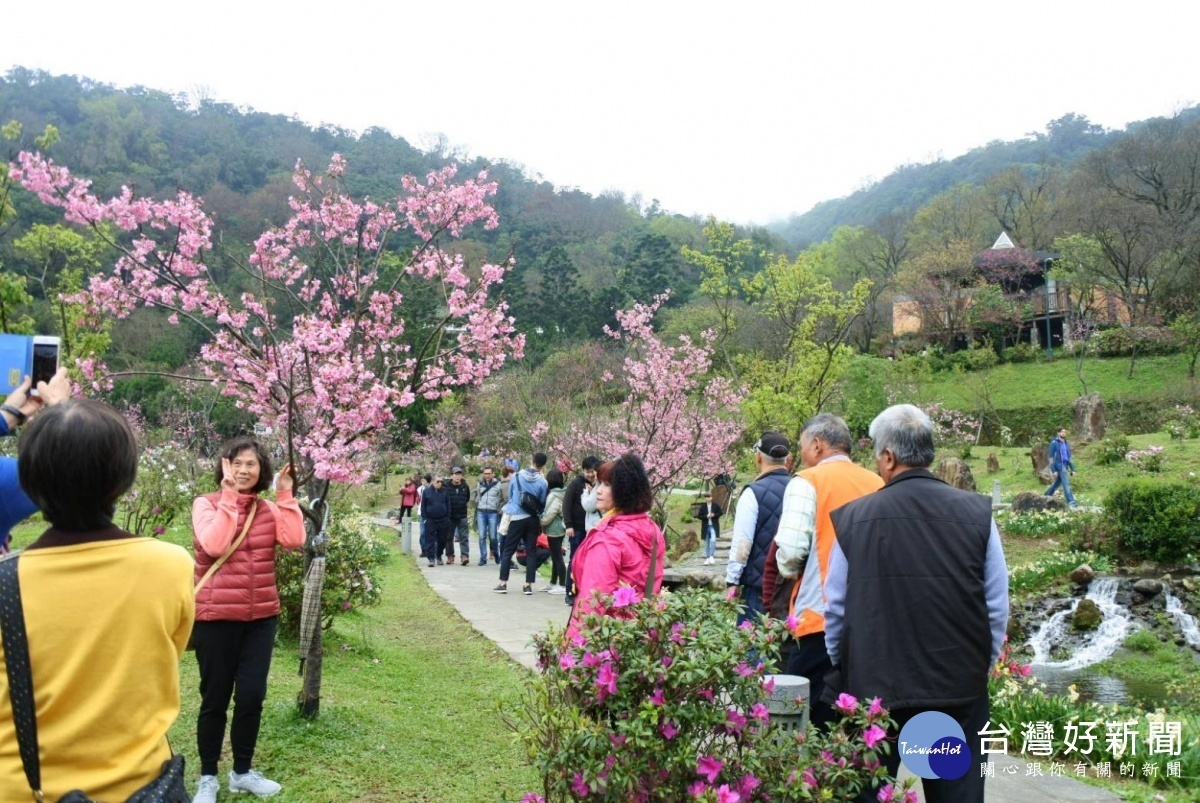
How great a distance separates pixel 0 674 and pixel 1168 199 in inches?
1868

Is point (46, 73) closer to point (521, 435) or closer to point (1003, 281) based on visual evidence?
point (521, 435)

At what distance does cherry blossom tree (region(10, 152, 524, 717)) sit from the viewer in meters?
5.54

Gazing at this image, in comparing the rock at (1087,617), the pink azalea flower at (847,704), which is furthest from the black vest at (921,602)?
the rock at (1087,617)

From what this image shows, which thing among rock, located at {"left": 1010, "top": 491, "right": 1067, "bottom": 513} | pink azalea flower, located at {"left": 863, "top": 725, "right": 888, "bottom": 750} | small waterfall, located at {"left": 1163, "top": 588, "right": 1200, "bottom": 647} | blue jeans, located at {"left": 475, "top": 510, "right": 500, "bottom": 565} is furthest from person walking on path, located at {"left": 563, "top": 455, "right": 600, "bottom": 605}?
rock, located at {"left": 1010, "top": 491, "right": 1067, "bottom": 513}

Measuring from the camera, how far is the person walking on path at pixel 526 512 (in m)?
11.5

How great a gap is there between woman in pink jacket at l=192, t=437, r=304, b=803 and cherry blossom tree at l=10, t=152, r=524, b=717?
592 millimetres

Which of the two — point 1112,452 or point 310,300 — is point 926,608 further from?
point 1112,452

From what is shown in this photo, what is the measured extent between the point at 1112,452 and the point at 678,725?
22.0 meters

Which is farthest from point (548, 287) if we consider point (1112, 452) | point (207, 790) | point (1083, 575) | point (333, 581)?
point (207, 790)

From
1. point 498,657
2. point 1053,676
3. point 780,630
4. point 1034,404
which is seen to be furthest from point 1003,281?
point 780,630

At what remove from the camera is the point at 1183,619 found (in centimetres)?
1207

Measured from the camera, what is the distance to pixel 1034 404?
33781 millimetres

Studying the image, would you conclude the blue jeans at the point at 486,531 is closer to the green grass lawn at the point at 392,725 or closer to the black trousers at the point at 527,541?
the black trousers at the point at 527,541

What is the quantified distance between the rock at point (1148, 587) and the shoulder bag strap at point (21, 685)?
1403cm
